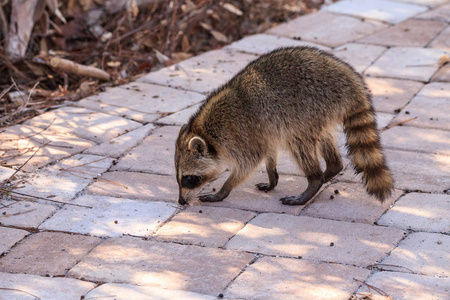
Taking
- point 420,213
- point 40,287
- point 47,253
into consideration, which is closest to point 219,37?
point 420,213

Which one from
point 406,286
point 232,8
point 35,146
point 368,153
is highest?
point 232,8

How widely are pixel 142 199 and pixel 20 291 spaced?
139 cm

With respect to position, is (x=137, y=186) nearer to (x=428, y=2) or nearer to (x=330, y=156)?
(x=330, y=156)

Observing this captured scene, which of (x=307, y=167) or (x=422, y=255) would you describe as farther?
(x=307, y=167)

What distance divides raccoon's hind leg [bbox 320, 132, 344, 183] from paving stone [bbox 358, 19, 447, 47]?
11.1 ft

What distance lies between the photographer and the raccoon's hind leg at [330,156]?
4852mm

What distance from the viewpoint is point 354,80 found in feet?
15.3

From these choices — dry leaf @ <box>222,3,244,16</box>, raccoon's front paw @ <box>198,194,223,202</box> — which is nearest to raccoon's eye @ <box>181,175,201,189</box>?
raccoon's front paw @ <box>198,194,223,202</box>

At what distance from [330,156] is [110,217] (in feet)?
5.44

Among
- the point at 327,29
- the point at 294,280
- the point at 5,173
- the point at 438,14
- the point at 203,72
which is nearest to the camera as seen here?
the point at 294,280

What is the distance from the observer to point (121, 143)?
5711mm

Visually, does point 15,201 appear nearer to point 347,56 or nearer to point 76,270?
point 76,270

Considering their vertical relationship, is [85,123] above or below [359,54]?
above

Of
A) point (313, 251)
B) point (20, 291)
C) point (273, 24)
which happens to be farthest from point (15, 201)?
point (273, 24)
